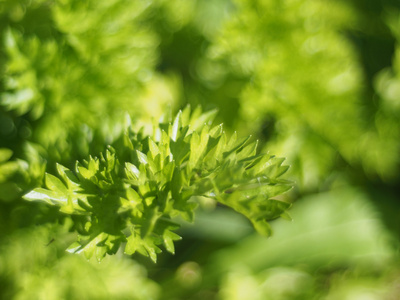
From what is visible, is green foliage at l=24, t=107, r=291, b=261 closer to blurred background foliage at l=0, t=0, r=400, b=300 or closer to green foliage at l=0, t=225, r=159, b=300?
blurred background foliage at l=0, t=0, r=400, b=300

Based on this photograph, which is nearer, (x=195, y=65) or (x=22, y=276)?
(x=22, y=276)

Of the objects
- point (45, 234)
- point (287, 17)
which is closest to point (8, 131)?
point (45, 234)

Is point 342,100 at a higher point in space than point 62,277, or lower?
higher

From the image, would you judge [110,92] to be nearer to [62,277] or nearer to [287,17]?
[62,277]

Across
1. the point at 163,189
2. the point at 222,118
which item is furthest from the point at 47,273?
the point at 222,118

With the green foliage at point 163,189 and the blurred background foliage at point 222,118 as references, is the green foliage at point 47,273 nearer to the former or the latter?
the blurred background foliage at point 222,118

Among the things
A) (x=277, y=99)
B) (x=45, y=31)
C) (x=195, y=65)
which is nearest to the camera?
(x=45, y=31)

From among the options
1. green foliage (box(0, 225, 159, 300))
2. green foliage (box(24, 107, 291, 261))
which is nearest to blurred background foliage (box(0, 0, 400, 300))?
green foliage (box(0, 225, 159, 300))
